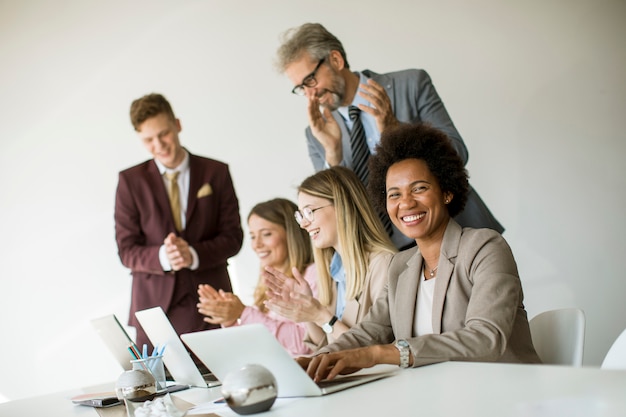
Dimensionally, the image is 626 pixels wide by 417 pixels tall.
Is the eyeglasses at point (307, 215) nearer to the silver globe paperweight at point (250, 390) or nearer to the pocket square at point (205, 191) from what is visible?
the pocket square at point (205, 191)

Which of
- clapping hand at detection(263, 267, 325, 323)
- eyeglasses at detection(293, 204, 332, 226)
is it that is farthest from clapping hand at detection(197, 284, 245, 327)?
clapping hand at detection(263, 267, 325, 323)

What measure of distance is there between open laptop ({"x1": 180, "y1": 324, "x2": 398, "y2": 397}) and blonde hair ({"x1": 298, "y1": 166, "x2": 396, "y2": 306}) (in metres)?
1.36

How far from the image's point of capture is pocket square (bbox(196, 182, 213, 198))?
451 centimetres

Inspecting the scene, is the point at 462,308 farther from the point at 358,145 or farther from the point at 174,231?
the point at 174,231

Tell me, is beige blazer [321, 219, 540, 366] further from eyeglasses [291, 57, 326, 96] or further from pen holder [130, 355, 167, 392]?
eyeglasses [291, 57, 326, 96]

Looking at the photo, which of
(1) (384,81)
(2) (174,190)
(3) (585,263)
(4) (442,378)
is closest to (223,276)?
(2) (174,190)

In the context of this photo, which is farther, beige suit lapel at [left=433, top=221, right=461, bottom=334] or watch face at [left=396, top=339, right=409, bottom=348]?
beige suit lapel at [left=433, top=221, right=461, bottom=334]

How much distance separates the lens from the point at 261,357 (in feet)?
5.11

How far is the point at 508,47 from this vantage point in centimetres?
403

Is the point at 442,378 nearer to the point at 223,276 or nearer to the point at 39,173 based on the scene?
the point at 223,276

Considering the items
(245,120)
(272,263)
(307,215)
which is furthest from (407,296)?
(245,120)

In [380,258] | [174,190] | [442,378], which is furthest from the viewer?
[174,190]

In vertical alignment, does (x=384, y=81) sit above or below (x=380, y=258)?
above

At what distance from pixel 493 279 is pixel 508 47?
243 cm
